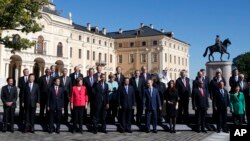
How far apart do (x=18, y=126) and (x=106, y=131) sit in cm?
289

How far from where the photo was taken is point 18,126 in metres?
11.8

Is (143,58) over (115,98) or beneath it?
over

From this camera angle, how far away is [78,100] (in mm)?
11258

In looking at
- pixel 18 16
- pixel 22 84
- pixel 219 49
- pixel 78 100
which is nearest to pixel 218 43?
pixel 219 49

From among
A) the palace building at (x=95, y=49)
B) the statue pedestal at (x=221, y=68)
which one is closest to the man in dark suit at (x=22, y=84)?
the statue pedestal at (x=221, y=68)

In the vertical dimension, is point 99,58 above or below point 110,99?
above

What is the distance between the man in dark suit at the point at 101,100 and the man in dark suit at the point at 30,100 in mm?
1825

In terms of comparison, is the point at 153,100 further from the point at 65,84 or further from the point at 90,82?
the point at 65,84

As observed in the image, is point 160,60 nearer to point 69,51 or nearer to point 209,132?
point 69,51

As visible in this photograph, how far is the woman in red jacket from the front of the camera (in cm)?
1122

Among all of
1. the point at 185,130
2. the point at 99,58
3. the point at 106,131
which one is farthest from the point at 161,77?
the point at 99,58

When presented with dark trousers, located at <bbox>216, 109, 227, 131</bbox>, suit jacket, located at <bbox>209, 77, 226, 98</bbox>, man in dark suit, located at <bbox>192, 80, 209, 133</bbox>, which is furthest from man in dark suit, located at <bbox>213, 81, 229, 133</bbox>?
man in dark suit, located at <bbox>192, 80, 209, 133</bbox>

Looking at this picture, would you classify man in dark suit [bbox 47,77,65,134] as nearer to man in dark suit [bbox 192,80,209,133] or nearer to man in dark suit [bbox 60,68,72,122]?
man in dark suit [bbox 60,68,72,122]

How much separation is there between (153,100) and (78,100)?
2389 millimetres
